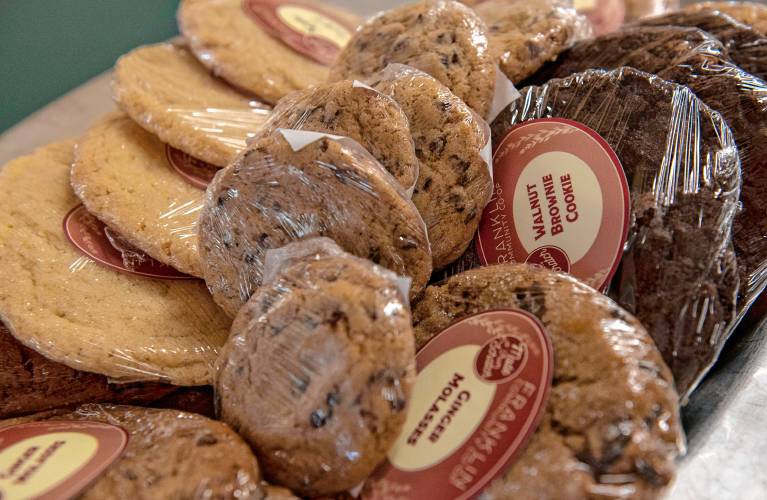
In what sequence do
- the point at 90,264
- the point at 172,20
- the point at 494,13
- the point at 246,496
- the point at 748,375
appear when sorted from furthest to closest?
the point at 172,20, the point at 494,13, the point at 90,264, the point at 748,375, the point at 246,496

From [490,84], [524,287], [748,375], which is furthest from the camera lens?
[490,84]

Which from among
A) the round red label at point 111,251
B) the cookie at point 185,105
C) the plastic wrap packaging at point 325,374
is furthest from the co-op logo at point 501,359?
the cookie at point 185,105

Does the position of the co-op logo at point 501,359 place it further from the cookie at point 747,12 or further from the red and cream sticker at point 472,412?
the cookie at point 747,12

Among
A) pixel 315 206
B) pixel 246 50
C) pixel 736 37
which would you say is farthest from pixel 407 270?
pixel 246 50

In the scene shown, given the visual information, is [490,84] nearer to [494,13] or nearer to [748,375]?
[494,13]

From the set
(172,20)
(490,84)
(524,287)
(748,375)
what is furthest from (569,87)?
(172,20)

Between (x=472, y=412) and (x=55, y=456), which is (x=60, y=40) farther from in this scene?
(x=472, y=412)
